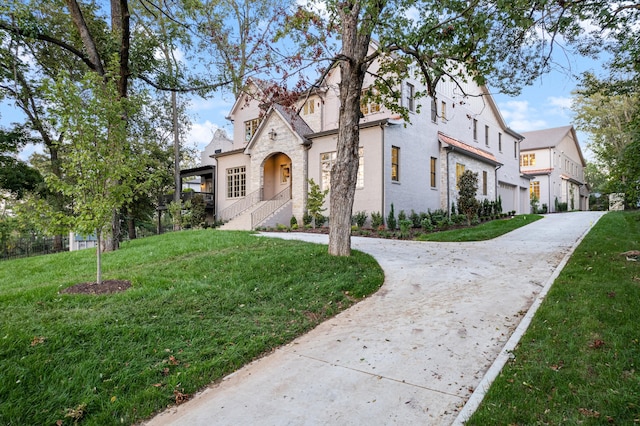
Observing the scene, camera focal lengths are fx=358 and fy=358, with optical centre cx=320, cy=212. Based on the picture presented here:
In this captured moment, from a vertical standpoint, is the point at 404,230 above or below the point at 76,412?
above

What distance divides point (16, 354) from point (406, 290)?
17.0ft

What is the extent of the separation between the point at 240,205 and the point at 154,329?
16.4 metres

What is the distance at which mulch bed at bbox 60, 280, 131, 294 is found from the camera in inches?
217

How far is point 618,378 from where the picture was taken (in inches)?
118

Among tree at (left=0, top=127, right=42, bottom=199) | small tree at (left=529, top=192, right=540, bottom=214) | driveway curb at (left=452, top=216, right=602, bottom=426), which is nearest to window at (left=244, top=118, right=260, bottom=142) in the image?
tree at (left=0, top=127, right=42, bottom=199)

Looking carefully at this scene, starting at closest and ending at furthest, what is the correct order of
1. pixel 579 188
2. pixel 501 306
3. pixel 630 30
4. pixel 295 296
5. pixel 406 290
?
pixel 501 306 < pixel 295 296 < pixel 406 290 < pixel 630 30 < pixel 579 188

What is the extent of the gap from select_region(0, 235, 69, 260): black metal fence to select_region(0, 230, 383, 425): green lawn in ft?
49.3

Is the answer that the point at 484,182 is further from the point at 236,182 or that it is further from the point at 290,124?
the point at 236,182

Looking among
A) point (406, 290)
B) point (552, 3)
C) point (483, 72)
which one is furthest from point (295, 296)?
point (552, 3)

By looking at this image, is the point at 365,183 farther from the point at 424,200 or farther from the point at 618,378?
the point at 618,378

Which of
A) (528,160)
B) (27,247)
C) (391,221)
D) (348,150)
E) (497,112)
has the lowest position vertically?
(27,247)

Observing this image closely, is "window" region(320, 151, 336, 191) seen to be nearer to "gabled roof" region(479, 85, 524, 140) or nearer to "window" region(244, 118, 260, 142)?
"window" region(244, 118, 260, 142)

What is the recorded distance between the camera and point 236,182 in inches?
861

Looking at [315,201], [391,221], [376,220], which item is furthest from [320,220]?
[391,221]
